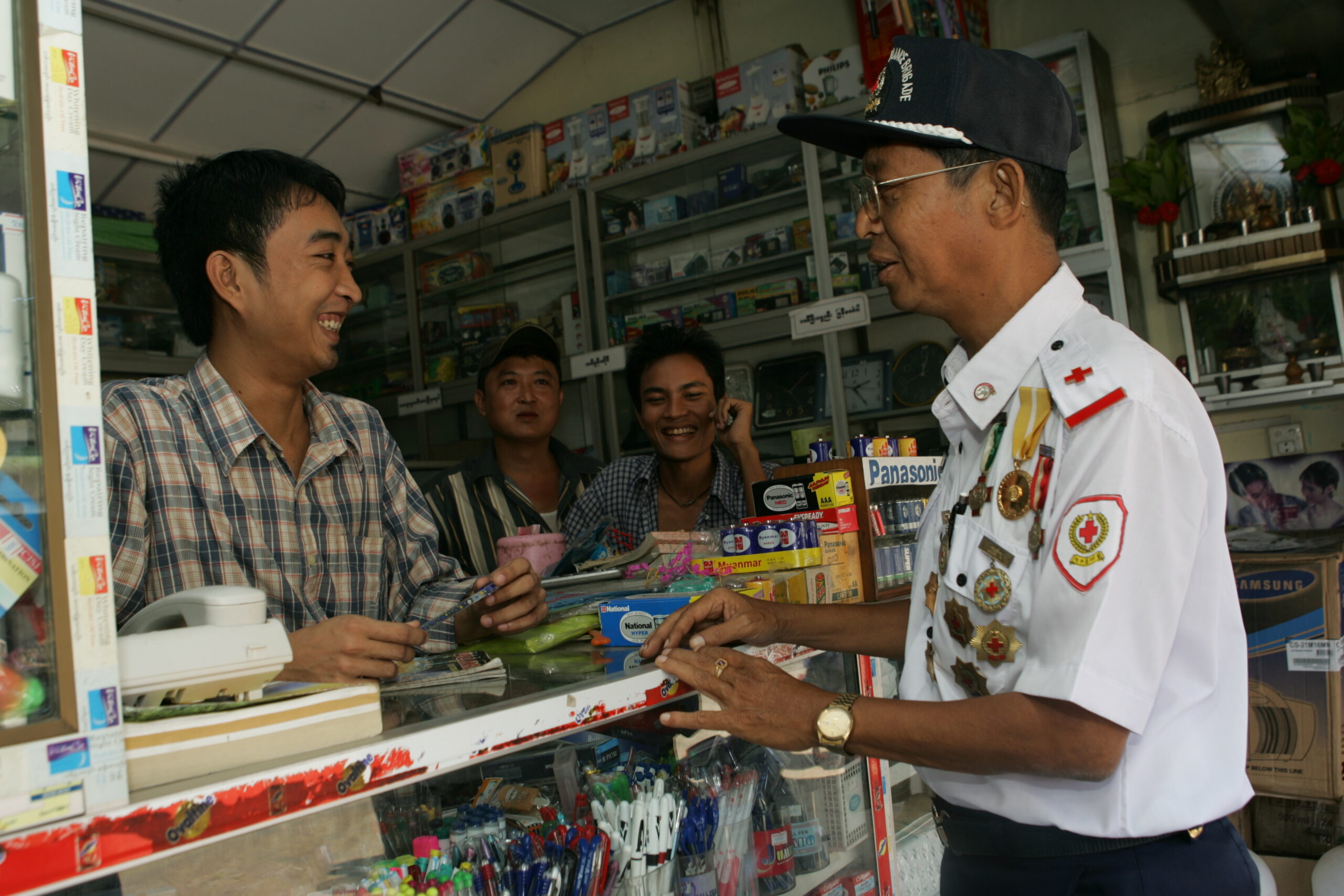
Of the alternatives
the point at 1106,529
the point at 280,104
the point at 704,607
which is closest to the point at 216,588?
the point at 704,607

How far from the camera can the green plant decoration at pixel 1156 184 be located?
4035mm

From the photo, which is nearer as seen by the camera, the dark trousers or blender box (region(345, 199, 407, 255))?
the dark trousers

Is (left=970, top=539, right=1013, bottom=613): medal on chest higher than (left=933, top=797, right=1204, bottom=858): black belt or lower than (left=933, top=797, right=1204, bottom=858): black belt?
higher

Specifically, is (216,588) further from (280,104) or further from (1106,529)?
(280,104)

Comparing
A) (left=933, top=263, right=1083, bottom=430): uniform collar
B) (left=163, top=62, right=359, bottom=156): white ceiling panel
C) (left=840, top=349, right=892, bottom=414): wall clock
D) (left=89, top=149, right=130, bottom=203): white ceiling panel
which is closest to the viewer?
(left=933, top=263, right=1083, bottom=430): uniform collar

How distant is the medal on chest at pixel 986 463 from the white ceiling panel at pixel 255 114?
5.34 meters

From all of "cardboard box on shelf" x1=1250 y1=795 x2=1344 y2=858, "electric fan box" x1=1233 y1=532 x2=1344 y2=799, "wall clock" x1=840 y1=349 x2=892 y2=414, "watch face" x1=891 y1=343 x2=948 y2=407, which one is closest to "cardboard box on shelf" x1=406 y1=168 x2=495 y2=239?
"wall clock" x1=840 y1=349 x2=892 y2=414

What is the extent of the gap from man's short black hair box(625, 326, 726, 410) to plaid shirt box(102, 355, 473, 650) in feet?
4.24

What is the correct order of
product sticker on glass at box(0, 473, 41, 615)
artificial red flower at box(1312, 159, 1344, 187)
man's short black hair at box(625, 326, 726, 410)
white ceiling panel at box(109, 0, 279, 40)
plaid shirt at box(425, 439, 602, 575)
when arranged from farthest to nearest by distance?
white ceiling panel at box(109, 0, 279, 40) → artificial red flower at box(1312, 159, 1344, 187) → plaid shirt at box(425, 439, 602, 575) → man's short black hair at box(625, 326, 726, 410) → product sticker on glass at box(0, 473, 41, 615)

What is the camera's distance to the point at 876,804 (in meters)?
1.83

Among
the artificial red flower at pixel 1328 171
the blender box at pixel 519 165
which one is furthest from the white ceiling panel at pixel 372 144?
the artificial red flower at pixel 1328 171

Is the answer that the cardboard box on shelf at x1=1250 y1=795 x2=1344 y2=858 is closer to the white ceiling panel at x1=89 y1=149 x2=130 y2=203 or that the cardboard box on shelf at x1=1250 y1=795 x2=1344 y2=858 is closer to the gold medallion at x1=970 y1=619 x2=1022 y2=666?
the gold medallion at x1=970 y1=619 x2=1022 y2=666

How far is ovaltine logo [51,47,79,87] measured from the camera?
0.69m

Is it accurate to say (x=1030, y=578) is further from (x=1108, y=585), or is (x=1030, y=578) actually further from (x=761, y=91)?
(x=761, y=91)
